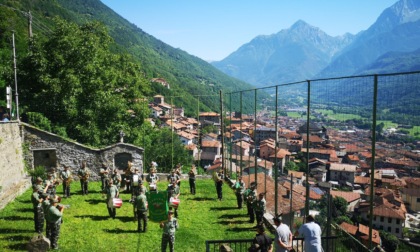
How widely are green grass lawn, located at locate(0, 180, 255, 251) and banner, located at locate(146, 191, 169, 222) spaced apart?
43.2 inches

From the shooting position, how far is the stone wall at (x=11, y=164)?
52.4ft

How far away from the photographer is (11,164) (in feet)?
57.4

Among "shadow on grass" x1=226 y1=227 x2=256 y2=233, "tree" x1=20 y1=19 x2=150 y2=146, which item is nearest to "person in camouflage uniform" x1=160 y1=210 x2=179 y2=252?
"shadow on grass" x1=226 y1=227 x2=256 y2=233

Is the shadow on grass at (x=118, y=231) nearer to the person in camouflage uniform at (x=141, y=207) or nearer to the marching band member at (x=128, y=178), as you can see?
the person in camouflage uniform at (x=141, y=207)

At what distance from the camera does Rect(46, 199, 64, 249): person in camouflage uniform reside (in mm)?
10375

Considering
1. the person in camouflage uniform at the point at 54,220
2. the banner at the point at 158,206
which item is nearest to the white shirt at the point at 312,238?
the banner at the point at 158,206

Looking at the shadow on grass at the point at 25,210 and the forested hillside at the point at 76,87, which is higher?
the forested hillside at the point at 76,87

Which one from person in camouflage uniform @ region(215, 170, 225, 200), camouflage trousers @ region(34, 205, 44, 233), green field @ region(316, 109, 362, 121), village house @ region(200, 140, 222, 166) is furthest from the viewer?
village house @ region(200, 140, 222, 166)

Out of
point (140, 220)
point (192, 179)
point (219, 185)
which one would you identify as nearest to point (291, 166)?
point (192, 179)

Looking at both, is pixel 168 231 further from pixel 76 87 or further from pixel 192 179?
pixel 76 87

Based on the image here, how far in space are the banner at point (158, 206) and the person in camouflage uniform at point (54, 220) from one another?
283 cm

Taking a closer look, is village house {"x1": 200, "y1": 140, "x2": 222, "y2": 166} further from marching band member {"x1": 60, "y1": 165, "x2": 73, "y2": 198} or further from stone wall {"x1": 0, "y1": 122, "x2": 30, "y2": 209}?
marching band member {"x1": 60, "y1": 165, "x2": 73, "y2": 198}

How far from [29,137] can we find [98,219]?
8781 mm

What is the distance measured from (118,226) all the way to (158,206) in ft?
9.26
